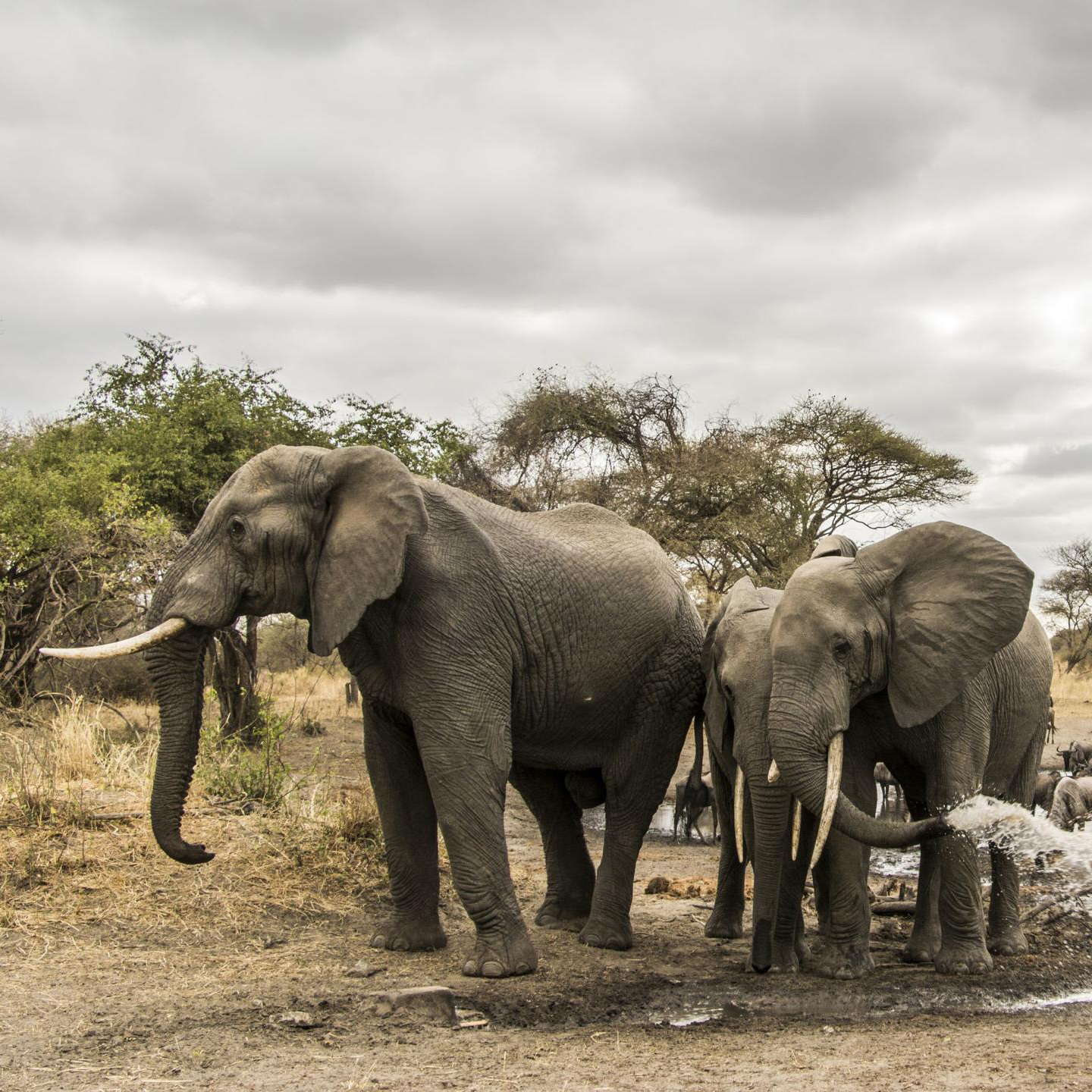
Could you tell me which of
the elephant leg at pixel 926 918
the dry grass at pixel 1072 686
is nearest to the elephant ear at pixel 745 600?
the elephant leg at pixel 926 918

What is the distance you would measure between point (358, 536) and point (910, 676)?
296 cm

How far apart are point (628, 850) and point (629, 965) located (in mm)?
771

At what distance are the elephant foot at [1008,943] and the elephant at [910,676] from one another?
63 centimetres

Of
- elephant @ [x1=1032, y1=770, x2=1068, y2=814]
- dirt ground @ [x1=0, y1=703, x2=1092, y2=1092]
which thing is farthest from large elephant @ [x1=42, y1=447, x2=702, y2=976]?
elephant @ [x1=1032, y1=770, x2=1068, y2=814]

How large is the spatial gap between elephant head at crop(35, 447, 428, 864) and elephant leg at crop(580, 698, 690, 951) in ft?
7.02

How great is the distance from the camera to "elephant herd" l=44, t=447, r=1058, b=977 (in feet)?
22.1

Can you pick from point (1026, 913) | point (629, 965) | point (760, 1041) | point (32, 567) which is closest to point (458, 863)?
point (629, 965)

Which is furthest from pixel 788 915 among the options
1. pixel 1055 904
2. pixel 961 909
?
pixel 1055 904

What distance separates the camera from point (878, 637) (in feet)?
23.4

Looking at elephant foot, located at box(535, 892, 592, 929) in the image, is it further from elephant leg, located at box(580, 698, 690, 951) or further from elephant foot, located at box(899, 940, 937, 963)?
elephant foot, located at box(899, 940, 937, 963)

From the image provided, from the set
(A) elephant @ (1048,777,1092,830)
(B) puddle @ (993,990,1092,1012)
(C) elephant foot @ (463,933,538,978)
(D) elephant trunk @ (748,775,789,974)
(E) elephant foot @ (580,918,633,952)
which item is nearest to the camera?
(B) puddle @ (993,990,1092,1012)

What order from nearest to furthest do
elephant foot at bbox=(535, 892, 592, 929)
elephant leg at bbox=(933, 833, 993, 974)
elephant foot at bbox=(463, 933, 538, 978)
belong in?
elephant foot at bbox=(463, 933, 538, 978)
elephant leg at bbox=(933, 833, 993, 974)
elephant foot at bbox=(535, 892, 592, 929)

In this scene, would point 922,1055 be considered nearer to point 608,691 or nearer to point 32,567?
point 608,691

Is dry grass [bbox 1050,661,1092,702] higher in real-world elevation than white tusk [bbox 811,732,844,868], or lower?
higher
